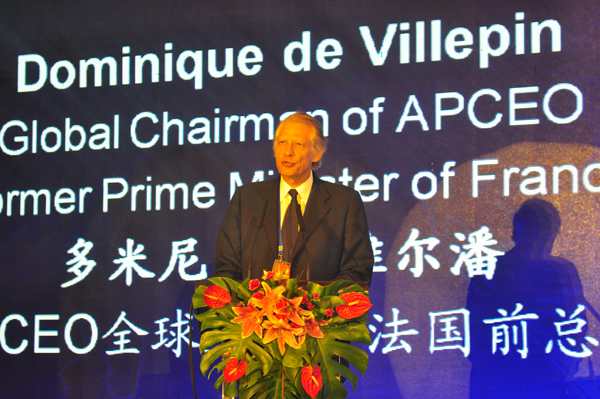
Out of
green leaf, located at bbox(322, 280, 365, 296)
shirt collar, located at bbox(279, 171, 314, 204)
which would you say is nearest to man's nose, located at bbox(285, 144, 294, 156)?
shirt collar, located at bbox(279, 171, 314, 204)

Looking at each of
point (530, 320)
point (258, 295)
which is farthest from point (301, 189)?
point (530, 320)

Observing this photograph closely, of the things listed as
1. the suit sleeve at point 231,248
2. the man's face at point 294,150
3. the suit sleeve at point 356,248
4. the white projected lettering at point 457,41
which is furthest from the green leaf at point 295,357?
the white projected lettering at point 457,41

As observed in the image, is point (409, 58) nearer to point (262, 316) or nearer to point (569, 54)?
point (569, 54)

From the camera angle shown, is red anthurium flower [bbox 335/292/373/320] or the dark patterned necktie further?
the dark patterned necktie

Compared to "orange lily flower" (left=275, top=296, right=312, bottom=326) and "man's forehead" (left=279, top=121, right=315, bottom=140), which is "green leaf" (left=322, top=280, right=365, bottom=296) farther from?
"man's forehead" (left=279, top=121, right=315, bottom=140)

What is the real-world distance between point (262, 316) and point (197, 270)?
2361 millimetres

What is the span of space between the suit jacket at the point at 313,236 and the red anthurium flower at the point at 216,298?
539 millimetres

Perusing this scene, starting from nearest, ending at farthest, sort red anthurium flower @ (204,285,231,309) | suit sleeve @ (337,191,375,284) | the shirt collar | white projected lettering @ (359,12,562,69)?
red anthurium flower @ (204,285,231,309) → suit sleeve @ (337,191,375,284) → the shirt collar → white projected lettering @ (359,12,562,69)

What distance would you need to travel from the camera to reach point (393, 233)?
3.44 metres

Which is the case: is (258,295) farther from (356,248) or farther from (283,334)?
(356,248)

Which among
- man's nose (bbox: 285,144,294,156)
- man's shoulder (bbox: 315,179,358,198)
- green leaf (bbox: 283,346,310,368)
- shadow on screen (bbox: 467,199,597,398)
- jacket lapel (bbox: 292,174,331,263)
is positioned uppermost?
man's nose (bbox: 285,144,294,156)

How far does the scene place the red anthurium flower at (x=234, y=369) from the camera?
1352 mm

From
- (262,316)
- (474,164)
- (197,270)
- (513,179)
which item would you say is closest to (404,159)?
(474,164)

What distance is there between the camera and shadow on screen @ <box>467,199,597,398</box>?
3184mm
